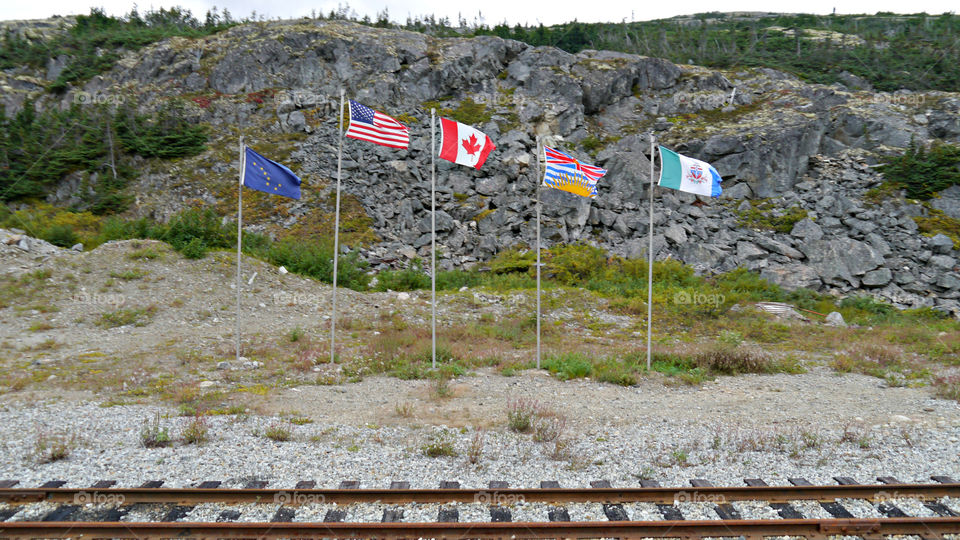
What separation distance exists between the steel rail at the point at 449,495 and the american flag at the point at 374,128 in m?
8.37

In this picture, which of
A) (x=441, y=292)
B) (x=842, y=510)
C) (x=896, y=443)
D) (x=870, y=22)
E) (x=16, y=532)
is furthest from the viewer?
(x=870, y=22)

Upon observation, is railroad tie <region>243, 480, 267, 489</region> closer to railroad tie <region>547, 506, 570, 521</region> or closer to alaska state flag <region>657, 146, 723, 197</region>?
railroad tie <region>547, 506, 570, 521</region>

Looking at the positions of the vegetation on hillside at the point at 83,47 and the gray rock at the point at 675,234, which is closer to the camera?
the gray rock at the point at 675,234

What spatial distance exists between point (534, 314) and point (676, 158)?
8.70 m

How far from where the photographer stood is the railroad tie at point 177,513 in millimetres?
5754

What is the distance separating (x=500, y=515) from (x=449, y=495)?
715mm

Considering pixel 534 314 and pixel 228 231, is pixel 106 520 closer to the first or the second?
pixel 534 314

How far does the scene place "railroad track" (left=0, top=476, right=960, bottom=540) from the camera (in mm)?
5453

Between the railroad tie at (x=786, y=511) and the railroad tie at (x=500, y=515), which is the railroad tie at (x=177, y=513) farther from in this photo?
the railroad tie at (x=786, y=511)

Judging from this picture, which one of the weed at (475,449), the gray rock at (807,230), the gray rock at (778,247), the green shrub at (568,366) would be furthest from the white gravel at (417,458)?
the gray rock at (807,230)

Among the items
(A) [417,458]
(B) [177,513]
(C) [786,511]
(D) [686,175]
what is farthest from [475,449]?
(D) [686,175]

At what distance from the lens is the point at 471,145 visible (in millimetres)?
12984

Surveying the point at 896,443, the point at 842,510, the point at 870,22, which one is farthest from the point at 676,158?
the point at 870,22

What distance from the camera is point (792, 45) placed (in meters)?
53.7
